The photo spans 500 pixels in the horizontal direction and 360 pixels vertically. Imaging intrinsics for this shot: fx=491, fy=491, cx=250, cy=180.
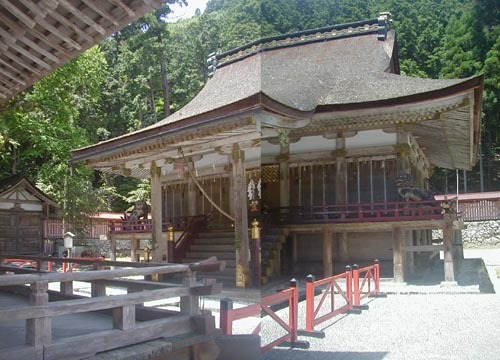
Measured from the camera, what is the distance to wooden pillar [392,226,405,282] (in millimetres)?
6573

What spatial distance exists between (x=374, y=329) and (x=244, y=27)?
3066mm

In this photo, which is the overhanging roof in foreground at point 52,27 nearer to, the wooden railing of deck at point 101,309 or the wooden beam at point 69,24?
the wooden beam at point 69,24

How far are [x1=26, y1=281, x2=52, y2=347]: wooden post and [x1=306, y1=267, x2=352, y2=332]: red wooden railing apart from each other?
240 centimetres

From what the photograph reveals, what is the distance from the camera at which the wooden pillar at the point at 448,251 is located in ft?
25.8

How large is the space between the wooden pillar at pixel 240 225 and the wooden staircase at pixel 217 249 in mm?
470

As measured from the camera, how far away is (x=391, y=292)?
22.1 feet

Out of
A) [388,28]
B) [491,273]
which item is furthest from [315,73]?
[491,273]

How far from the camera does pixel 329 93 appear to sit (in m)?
7.96

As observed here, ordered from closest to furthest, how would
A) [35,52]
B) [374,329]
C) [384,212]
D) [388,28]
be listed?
[35,52]
[374,329]
[384,212]
[388,28]

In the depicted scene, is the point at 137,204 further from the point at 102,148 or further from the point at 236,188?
the point at 236,188

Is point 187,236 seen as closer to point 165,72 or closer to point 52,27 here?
point 165,72

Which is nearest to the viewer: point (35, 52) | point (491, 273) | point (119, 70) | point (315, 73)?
point (35, 52)

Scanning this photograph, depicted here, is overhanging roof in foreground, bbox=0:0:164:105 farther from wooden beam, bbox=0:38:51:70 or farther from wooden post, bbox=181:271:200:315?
wooden post, bbox=181:271:200:315

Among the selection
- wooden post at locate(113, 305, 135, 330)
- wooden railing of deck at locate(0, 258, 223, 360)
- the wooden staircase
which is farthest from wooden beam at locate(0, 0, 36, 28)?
the wooden staircase
